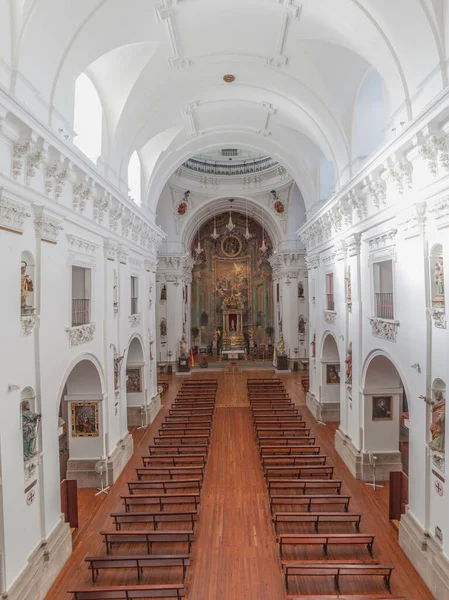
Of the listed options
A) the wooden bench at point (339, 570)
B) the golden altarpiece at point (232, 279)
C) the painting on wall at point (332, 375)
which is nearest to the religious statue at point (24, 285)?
the wooden bench at point (339, 570)

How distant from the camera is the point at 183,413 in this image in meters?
15.9

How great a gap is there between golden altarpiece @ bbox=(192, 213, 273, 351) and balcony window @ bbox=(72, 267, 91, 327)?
2007 cm

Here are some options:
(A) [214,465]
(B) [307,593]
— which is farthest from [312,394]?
(B) [307,593]

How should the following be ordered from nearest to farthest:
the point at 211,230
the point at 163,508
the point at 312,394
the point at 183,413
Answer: the point at 163,508 → the point at 183,413 → the point at 312,394 → the point at 211,230

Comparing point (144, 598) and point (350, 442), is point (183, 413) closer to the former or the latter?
point (350, 442)

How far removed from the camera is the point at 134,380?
15508mm

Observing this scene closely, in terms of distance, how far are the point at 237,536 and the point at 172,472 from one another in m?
2.91

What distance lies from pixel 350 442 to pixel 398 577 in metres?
4.64

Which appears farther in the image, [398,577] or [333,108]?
[333,108]

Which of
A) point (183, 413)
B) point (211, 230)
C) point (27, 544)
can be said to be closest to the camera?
point (27, 544)

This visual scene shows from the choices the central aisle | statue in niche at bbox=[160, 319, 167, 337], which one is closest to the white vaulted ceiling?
the central aisle

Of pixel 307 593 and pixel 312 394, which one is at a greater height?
pixel 312 394

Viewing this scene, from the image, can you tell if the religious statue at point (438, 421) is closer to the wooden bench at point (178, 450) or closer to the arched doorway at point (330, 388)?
the wooden bench at point (178, 450)

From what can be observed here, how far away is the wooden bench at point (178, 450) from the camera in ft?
39.8
